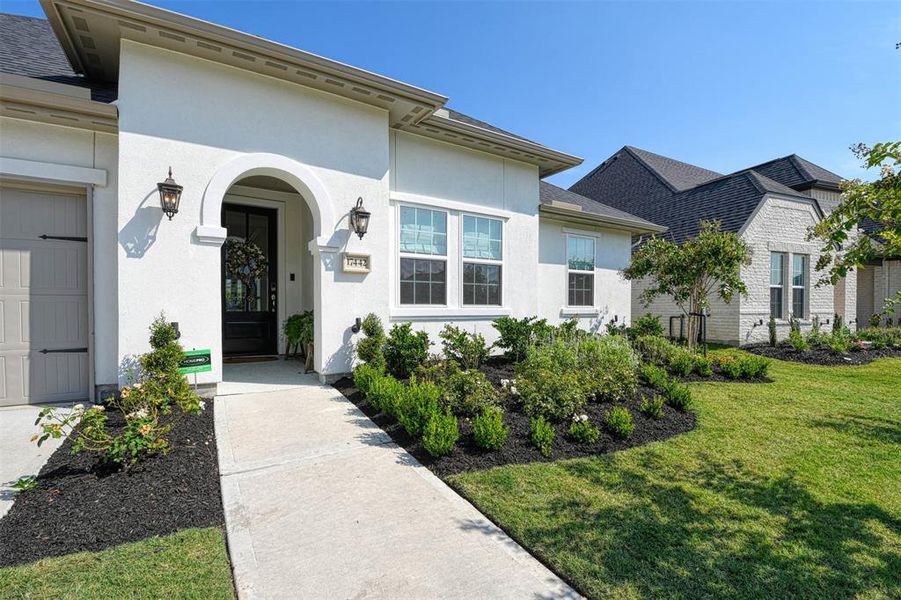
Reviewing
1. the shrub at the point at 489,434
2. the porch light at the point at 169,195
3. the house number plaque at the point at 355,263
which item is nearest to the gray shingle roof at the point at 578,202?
the house number plaque at the point at 355,263

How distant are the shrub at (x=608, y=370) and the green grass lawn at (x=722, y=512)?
3.22 ft

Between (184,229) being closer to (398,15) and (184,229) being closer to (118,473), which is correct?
(118,473)

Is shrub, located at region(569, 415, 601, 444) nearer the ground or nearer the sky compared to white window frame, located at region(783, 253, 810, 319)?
nearer the ground

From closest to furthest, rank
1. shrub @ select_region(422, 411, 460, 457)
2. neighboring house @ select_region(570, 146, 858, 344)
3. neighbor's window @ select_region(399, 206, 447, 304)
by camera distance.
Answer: shrub @ select_region(422, 411, 460, 457)
neighbor's window @ select_region(399, 206, 447, 304)
neighboring house @ select_region(570, 146, 858, 344)

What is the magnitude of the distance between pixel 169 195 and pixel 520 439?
16.4ft

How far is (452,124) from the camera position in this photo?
7.26 m

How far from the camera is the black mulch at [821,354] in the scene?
10.2 metres

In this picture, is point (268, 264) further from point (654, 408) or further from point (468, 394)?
point (654, 408)

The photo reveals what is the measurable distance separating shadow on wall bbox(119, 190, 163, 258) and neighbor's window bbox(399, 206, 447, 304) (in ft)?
11.6

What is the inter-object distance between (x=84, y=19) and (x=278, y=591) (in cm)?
627

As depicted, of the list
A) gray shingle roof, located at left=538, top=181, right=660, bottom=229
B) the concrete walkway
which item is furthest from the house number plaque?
gray shingle roof, located at left=538, top=181, right=660, bottom=229

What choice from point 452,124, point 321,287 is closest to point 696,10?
point 452,124

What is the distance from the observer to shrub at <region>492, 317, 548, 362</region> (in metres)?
7.66

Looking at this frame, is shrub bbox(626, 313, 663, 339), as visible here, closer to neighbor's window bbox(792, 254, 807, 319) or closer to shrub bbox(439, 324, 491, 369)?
shrub bbox(439, 324, 491, 369)
